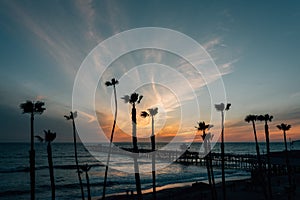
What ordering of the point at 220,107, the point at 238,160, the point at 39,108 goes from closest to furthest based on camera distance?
the point at 39,108, the point at 220,107, the point at 238,160

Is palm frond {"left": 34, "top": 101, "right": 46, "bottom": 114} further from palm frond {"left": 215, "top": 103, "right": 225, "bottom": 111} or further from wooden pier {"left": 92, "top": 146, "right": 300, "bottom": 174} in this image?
wooden pier {"left": 92, "top": 146, "right": 300, "bottom": 174}

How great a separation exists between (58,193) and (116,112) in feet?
106

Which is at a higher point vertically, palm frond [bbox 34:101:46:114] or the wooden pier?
palm frond [bbox 34:101:46:114]

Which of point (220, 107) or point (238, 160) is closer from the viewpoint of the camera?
point (220, 107)

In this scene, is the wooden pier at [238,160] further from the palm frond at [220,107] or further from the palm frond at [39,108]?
the palm frond at [39,108]

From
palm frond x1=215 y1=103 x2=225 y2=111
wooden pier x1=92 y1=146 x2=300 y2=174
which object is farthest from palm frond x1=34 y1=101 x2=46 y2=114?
wooden pier x1=92 y1=146 x2=300 y2=174

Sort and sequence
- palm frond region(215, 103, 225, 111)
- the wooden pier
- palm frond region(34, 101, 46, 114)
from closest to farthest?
1. palm frond region(34, 101, 46, 114)
2. palm frond region(215, 103, 225, 111)
3. the wooden pier

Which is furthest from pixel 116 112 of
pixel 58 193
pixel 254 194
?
pixel 58 193

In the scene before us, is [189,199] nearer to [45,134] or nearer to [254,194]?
[254,194]

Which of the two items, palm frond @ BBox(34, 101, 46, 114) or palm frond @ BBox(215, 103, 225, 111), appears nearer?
palm frond @ BBox(34, 101, 46, 114)

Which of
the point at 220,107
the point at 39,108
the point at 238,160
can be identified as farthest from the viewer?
the point at 238,160

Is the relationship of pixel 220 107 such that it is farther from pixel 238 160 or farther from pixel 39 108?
pixel 238 160

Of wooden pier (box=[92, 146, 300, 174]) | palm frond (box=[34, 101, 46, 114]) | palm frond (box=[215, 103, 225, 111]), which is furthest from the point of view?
wooden pier (box=[92, 146, 300, 174])

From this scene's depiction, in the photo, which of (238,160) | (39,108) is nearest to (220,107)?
(39,108)
